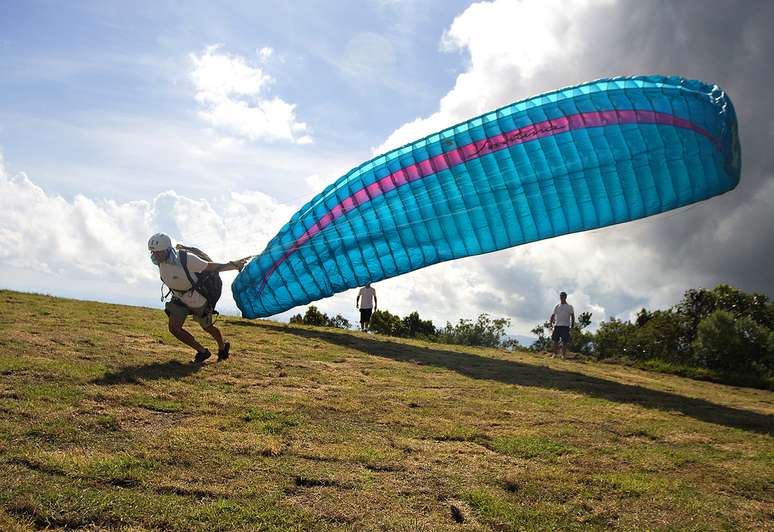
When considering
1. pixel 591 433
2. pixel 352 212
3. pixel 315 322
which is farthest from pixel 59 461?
pixel 315 322

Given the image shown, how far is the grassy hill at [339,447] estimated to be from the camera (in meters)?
4.34

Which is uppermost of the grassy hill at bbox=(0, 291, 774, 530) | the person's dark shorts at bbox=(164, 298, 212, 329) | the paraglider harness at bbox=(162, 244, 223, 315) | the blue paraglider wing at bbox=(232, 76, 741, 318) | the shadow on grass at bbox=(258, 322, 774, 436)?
the blue paraglider wing at bbox=(232, 76, 741, 318)

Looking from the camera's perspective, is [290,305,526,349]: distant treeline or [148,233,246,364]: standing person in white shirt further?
[290,305,526,349]: distant treeline

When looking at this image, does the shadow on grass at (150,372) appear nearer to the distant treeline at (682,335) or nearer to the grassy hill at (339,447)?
the grassy hill at (339,447)

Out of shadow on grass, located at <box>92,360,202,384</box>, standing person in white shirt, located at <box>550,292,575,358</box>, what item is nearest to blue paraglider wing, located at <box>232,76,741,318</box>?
standing person in white shirt, located at <box>550,292,575,358</box>

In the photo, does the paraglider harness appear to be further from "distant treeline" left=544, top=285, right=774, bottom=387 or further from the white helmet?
"distant treeline" left=544, top=285, right=774, bottom=387

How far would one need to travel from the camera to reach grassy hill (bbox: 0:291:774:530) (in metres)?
4.34

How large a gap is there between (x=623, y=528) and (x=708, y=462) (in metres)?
2.45

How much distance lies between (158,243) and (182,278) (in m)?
0.65

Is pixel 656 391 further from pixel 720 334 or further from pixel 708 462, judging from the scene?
pixel 720 334

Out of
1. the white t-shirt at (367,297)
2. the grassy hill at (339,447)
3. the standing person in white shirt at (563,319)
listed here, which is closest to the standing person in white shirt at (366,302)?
the white t-shirt at (367,297)

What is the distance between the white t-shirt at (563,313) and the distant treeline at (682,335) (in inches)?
112

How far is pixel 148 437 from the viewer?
547 cm

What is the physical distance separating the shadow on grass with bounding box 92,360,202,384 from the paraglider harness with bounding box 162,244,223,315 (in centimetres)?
107
